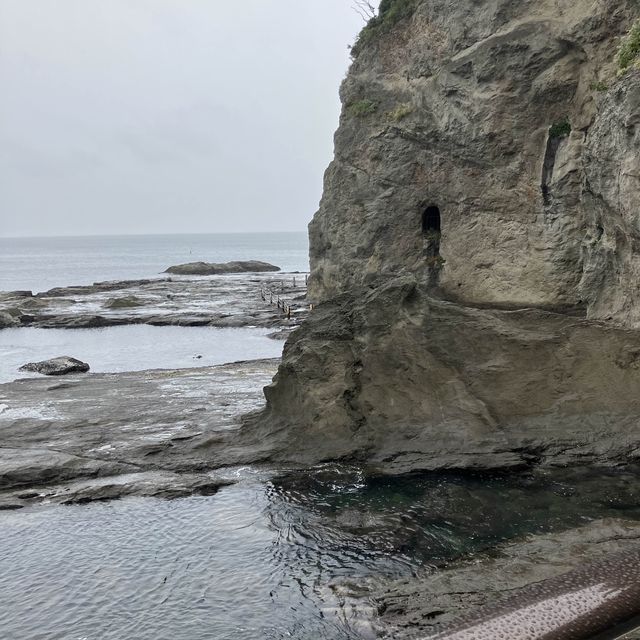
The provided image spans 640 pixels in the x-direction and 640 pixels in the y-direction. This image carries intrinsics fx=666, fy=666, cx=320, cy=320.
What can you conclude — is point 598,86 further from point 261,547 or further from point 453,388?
point 261,547

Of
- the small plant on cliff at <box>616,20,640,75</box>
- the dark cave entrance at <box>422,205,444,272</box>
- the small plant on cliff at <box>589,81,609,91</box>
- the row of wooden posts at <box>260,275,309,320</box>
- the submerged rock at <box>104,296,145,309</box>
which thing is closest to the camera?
the small plant on cliff at <box>616,20,640,75</box>

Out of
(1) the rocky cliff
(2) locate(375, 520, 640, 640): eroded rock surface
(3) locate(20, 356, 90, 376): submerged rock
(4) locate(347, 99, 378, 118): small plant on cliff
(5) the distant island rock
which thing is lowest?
(3) locate(20, 356, 90, 376): submerged rock

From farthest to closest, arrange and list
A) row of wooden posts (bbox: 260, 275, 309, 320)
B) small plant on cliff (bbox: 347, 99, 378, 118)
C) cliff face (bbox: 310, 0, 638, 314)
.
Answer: row of wooden posts (bbox: 260, 275, 309, 320) < small plant on cliff (bbox: 347, 99, 378, 118) < cliff face (bbox: 310, 0, 638, 314)

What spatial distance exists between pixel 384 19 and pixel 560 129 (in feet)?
43.1

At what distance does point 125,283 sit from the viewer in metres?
92.3

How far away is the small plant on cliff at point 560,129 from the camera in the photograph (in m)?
22.9

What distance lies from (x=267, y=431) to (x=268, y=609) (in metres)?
7.02

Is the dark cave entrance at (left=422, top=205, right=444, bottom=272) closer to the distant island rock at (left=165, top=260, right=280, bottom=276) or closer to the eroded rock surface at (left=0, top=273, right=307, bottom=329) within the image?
the eroded rock surface at (left=0, top=273, right=307, bottom=329)

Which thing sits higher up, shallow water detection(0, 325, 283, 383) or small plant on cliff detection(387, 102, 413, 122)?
small plant on cliff detection(387, 102, 413, 122)

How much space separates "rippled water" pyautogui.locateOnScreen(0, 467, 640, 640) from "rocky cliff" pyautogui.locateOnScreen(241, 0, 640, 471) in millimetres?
1635

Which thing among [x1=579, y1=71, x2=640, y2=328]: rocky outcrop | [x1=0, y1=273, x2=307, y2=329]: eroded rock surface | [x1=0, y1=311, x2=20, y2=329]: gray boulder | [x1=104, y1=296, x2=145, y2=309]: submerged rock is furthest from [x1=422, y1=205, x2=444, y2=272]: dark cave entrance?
[x1=104, y1=296, x2=145, y2=309]: submerged rock

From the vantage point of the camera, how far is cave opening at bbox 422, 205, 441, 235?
29516mm

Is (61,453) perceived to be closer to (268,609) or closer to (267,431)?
(267,431)

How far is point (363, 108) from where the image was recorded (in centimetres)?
3209
